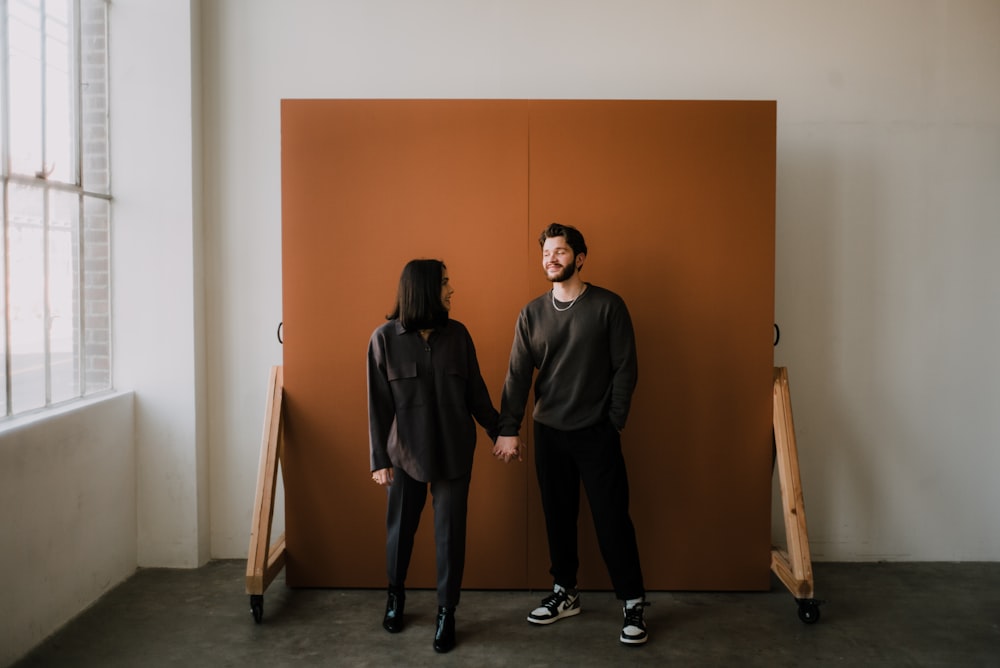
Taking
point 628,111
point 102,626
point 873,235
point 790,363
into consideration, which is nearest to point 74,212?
point 102,626

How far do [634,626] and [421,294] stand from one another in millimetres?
1780

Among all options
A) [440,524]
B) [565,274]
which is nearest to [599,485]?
[440,524]

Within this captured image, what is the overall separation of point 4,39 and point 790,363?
170 inches

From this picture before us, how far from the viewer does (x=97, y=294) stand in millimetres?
4043

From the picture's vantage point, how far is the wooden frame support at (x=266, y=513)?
3.45 m

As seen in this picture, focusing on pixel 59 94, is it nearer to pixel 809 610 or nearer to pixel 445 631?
pixel 445 631

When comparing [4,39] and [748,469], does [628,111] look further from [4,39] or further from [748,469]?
[4,39]

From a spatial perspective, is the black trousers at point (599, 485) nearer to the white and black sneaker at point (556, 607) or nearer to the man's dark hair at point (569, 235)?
the white and black sneaker at point (556, 607)

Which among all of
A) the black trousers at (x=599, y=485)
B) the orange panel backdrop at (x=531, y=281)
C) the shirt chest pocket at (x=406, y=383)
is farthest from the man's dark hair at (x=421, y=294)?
the black trousers at (x=599, y=485)

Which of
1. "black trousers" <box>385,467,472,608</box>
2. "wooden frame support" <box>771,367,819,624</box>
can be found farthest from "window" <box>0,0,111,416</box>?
"wooden frame support" <box>771,367,819,624</box>

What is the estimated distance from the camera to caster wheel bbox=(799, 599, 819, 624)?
346cm

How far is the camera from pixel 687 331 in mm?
3799

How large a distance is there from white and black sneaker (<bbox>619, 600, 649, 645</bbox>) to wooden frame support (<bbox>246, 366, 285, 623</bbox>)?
171 cm

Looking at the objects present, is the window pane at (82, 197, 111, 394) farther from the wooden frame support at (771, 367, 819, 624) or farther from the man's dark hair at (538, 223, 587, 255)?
the wooden frame support at (771, 367, 819, 624)
